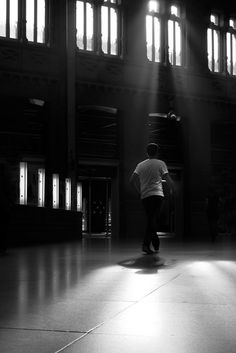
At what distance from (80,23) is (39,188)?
686 cm

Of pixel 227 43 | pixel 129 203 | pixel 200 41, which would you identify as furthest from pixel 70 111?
pixel 227 43

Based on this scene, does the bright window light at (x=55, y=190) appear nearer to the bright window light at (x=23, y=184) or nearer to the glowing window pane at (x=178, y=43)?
the bright window light at (x=23, y=184)

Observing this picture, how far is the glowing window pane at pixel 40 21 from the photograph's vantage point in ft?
73.7

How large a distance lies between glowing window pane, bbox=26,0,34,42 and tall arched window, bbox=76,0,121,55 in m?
1.80

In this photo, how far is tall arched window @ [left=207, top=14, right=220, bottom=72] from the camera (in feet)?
87.2

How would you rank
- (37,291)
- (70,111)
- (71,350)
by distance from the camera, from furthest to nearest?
1. (70,111)
2. (37,291)
3. (71,350)

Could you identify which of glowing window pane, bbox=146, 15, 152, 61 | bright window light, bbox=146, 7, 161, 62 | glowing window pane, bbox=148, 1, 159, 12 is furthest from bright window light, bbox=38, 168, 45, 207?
glowing window pane, bbox=148, 1, 159, 12

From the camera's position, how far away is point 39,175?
2102 cm

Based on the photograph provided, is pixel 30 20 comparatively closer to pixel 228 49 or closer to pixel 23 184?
pixel 23 184

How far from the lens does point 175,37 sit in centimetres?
2575

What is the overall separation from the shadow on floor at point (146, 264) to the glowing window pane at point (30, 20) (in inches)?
557

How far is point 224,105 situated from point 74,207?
27.4 feet

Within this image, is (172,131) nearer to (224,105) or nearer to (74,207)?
(224,105)

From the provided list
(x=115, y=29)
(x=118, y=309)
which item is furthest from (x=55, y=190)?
(x=118, y=309)
